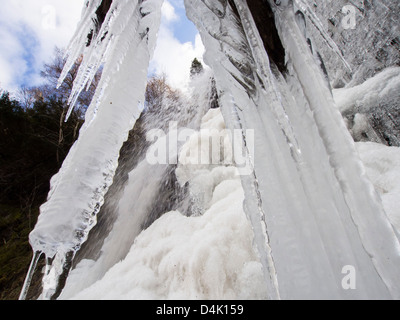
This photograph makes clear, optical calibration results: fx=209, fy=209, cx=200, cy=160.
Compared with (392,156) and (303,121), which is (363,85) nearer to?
(392,156)

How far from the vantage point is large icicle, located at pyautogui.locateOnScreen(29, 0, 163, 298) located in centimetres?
91

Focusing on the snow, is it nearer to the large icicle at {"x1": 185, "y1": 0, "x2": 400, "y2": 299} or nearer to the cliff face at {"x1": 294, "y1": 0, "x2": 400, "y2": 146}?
the cliff face at {"x1": 294, "y1": 0, "x2": 400, "y2": 146}

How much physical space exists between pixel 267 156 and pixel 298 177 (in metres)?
0.18

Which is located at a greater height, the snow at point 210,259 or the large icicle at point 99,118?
the large icicle at point 99,118

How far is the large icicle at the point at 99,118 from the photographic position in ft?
3.00

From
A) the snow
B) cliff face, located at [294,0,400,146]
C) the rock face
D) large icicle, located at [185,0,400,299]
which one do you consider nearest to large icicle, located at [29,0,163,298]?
large icicle, located at [185,0,400,299]

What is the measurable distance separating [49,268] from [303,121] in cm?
131

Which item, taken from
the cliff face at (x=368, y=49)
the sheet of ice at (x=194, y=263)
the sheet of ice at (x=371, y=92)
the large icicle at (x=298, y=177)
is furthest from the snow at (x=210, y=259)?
the large icicle at (x=298, y=177)

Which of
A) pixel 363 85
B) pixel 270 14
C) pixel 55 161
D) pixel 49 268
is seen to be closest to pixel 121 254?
pixel 49 268

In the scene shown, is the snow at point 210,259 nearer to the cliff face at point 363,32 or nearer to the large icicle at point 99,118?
the cliff face at point 363,32

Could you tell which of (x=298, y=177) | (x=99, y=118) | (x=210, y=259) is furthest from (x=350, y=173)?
(x=210, y=259)

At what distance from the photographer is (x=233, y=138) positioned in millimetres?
1121

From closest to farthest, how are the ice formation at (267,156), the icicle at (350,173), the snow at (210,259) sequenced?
the icicle at (350,173), the ice formation at (267,156), the snow at (210,259)

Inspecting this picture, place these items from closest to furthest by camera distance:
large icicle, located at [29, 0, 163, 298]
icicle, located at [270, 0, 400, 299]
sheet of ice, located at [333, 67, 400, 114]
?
icicle, located at [270, 0, 400, 299]
large icicle, located at [29, 0, 163, 298]
sheet of ice, located at [333, 67, 400, 114]
